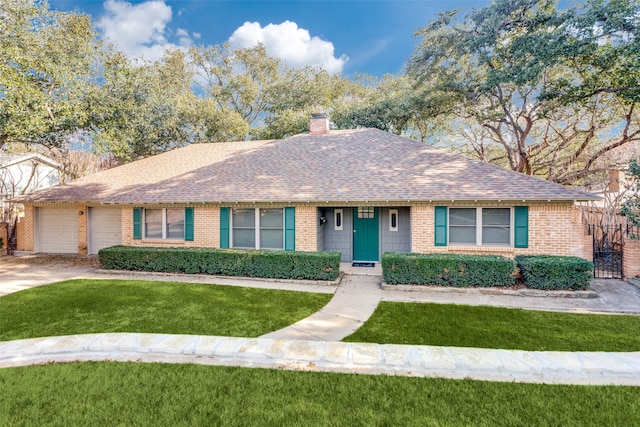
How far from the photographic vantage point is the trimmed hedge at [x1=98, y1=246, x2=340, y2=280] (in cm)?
956

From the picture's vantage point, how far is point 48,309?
710 centimetres

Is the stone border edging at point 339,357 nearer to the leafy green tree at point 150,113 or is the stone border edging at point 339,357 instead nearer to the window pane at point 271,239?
the window pane at point 271,239

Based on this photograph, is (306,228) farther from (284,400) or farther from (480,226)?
(284,400)

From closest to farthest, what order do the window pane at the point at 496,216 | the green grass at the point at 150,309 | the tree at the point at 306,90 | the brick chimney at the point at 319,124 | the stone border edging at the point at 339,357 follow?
the stone border edging at the point at 339,357, the green grass at the point at 150,309, the window pane at the point at 496,216, the brick chimney at the point at 319,124, the tree at the point at 306,90

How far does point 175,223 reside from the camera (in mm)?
12500

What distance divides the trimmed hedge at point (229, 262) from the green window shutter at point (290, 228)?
1254 millimetres

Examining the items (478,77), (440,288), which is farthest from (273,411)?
(478,77)

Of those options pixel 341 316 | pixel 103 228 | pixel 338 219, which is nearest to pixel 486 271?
pixel 341 316

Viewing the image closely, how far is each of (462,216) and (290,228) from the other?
5923 millimetres

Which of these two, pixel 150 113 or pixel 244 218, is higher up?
pixel 150 113

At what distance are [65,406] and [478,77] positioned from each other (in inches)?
719

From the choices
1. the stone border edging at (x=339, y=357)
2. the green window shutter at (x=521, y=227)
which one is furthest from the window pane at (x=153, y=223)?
the green window shutter at (x=521, y=227)

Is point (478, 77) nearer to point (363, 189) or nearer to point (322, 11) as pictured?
point (322, 11)

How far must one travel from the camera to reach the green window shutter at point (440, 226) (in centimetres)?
1034
